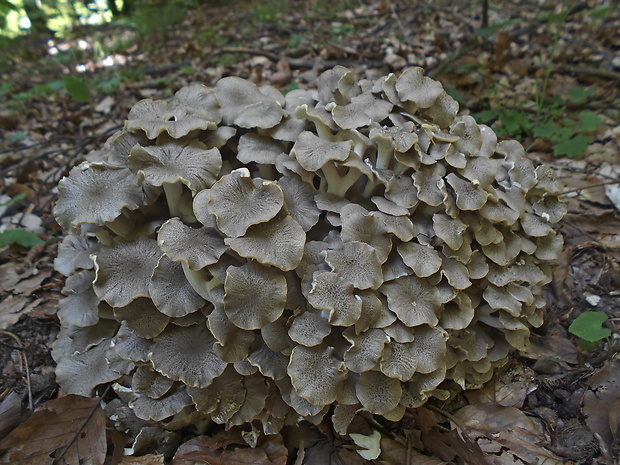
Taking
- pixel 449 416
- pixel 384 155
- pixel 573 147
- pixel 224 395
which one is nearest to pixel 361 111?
pixel 384 155

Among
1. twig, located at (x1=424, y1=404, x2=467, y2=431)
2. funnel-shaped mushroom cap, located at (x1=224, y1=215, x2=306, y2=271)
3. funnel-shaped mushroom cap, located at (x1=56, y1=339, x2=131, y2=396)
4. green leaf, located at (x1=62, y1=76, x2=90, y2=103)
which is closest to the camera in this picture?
funnel-shaped mushroom cap, located at (x1=224, y1=215, x2=306, y2=271)

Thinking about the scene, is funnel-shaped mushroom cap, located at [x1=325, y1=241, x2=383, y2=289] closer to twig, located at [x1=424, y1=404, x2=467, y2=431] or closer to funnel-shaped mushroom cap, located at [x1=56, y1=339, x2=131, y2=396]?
twig, located at [x1=424, y1=404, x2=467, y2=431]

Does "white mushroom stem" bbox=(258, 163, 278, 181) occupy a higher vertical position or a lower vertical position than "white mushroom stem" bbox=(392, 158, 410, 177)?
higher

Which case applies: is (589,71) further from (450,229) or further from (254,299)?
(254,299)

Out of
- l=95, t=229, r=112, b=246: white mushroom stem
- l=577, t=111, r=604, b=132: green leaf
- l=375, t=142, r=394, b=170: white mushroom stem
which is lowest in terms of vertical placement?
l=577, t=111, r=604, b=132: green leaf

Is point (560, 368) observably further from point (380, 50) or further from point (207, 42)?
point (207, 42)

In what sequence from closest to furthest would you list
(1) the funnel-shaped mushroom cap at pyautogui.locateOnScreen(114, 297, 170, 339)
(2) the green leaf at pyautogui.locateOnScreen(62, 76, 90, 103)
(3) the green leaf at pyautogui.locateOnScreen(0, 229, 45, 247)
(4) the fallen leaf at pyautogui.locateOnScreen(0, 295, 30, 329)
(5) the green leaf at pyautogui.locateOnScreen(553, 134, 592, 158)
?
(1) the funnel-shaped mushroom cap at pyautogui.locateOnScreen(114, 297, 170, 339) < (4) the fallen leaf at pyautogui.locateOnScreen(0, 295, 30, 329) < (3) the green leaf at pyautogui.locateOnScreen(0, 229, 45, 247) < (5) the green leaf at pyautogui.locateOnScreen(553, 134, 592, 158) < (2) the green leaf at pyautogui.locateOnScreen(62, 76, 90, 103)

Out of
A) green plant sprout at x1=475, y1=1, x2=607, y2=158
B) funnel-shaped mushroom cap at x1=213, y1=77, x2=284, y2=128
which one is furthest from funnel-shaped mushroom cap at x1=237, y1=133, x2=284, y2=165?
green plant sprout at x1=475, y1=1, x2=607, y2=158

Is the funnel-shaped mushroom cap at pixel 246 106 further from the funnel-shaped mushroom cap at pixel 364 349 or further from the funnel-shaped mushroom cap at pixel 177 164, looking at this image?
the funnel-shaped mushroom cap at pixel 364 349
